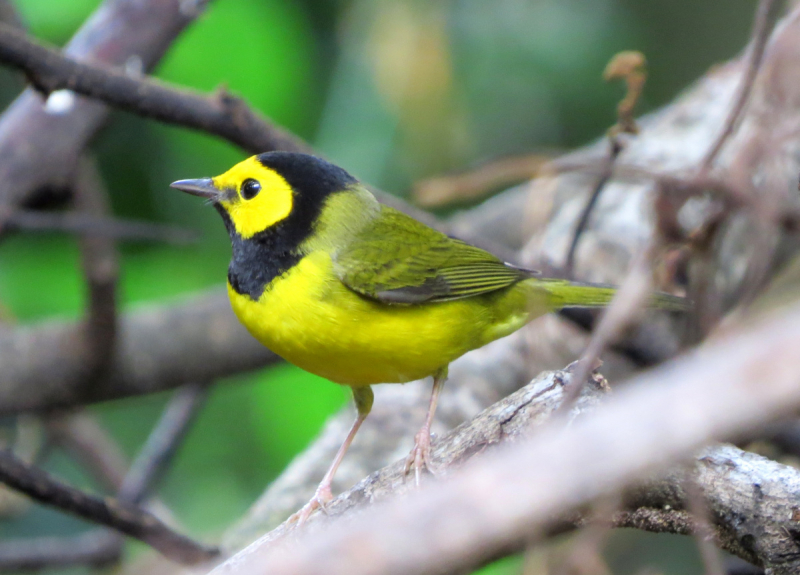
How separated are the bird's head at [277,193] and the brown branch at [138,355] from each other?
1.44 meters

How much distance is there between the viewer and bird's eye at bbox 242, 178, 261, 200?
3.05 metres

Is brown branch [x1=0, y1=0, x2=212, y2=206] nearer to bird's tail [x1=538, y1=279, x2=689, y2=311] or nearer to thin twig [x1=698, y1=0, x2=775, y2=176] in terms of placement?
bird's tail [x1=538, y1=279, x2=689, y2=311]

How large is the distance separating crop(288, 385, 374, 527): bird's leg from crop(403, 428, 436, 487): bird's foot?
1.26 feet

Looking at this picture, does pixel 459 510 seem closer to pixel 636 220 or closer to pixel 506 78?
pixel 636 220

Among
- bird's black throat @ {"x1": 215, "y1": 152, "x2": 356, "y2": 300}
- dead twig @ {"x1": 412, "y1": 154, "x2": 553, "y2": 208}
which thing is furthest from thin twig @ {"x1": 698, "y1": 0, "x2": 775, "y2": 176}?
bird's black throat @ {"x1": 215, "y1": 152, "x2": 356, "y2": 300}

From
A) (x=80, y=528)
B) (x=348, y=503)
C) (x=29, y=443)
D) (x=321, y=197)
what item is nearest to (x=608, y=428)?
(x=348, y=503)

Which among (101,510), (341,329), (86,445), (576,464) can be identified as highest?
(576,464)

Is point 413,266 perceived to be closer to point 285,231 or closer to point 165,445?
point 285,231

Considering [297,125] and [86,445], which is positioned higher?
[297,125]

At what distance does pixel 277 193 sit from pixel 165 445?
63.7 inches

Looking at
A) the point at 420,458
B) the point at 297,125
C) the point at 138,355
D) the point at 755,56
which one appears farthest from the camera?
the point at 297,125

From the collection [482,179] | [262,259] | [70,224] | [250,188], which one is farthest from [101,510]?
[482,179]

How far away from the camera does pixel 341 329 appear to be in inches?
107

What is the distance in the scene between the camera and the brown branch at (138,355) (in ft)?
13.2
